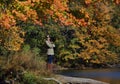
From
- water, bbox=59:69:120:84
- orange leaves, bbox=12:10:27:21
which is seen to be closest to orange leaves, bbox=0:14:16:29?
orange leaves, bbox=12:10:27:21

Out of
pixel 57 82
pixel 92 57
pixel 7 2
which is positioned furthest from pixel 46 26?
pixel 7 2

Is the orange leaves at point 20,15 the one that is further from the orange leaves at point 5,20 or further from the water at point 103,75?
the water at point 103,75

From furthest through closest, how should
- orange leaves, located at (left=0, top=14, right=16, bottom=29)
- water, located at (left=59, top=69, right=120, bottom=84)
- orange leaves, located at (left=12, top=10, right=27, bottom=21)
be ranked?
water, located at (left=59, top=69, right=120, bottom=84)
orange leaves, located at (left=12, top=10, right=27, bottom=21)
orange leaves, located at (left=0, top=14, right=16, bottom=29)

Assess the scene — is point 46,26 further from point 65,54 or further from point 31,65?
point 31,65

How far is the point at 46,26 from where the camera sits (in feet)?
120

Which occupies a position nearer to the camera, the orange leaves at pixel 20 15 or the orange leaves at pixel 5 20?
the orange leaves at pixel 5 20

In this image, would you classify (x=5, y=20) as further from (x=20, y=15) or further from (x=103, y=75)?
(x=103, y=75)

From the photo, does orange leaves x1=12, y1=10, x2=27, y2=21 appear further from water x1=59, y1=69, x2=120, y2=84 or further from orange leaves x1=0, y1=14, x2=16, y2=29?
water x1=59, y1=69, x2=120, y2=84

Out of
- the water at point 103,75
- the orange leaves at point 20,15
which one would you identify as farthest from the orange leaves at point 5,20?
the water at point 103,75

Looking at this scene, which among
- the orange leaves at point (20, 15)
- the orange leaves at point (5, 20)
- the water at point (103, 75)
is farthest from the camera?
the water at point (103, 75)

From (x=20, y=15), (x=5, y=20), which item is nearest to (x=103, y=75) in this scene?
(x=20, y=15)

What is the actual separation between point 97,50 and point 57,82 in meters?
23.1

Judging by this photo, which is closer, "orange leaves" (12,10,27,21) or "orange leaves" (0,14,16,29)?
"orange leaves" (0,14,16,29)

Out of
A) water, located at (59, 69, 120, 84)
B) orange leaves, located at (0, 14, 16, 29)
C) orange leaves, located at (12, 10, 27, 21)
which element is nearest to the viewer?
orange leaves, located at (0, 14, 16, 29)
